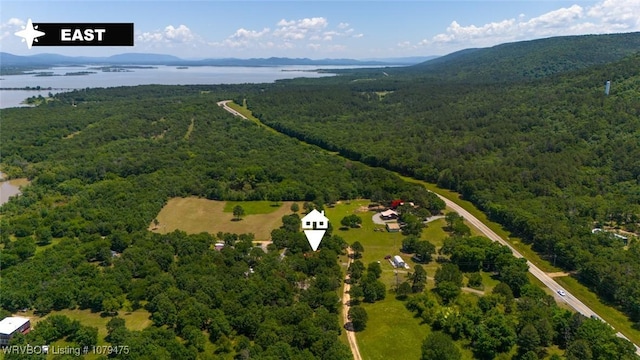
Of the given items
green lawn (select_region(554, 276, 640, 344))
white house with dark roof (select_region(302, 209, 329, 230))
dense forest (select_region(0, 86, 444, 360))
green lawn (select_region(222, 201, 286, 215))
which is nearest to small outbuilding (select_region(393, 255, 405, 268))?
dense forest (select_region(0, 86, 444, 360))

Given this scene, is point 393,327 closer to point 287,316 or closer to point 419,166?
point 287,316

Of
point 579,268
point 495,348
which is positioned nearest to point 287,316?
→ point 495,348

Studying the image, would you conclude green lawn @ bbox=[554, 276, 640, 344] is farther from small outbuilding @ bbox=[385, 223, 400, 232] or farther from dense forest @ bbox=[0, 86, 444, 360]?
dense forest @ bbox=[0, 86, 444, 360]

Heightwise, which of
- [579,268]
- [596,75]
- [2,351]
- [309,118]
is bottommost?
[2,351]

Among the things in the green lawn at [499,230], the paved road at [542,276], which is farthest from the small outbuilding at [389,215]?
the green lawn at [499,230]

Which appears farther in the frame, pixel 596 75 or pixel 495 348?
pixel 596 75

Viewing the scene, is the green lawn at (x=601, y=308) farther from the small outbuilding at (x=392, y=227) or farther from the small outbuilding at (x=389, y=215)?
the small outbuilding at (x=389, y=215)

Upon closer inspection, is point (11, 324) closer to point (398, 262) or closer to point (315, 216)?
point (398, 262)
